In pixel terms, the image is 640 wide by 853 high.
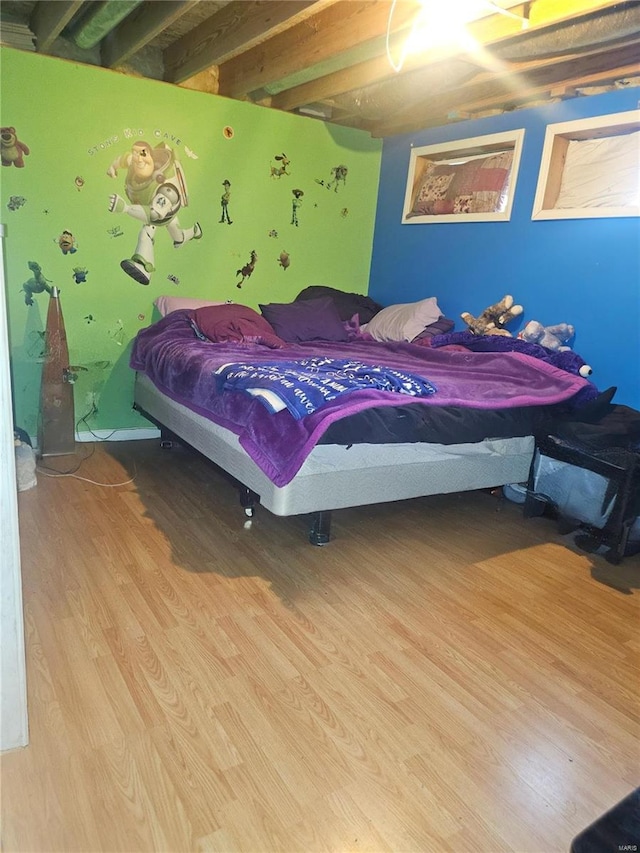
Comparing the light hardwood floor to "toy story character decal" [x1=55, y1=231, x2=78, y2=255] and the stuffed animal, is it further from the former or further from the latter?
"toy story character decal" [x1=55, y1=231, x2=78, y2=255]

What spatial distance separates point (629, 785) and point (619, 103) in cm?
297

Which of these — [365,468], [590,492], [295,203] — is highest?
[295,203]

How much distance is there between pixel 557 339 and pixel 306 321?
1505mm

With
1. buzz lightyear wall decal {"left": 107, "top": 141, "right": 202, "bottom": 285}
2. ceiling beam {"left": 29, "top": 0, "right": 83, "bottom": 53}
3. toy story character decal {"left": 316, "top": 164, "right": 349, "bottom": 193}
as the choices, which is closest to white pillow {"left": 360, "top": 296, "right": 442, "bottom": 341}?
toy story character decal {"left": 316, "top": 164, "right": 349, "bottom": 193}

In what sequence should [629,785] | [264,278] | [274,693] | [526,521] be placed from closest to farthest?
[629,785]
[274,693]
[526,521]
[264,278]

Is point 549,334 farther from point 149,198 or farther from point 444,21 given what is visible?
point 149,198

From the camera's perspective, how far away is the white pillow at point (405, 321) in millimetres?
3674

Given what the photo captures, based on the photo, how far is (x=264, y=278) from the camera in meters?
4.03

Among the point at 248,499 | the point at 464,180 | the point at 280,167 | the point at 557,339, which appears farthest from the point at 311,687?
the point at 280,167

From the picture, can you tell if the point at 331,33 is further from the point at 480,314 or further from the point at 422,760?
the point at 422,760

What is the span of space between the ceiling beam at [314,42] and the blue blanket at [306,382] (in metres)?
1.45

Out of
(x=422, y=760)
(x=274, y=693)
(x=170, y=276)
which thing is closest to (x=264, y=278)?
(x=170, y=276)

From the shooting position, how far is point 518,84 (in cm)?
319

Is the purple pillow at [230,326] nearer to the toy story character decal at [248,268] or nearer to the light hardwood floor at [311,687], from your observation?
the toy story character decal at [248,268]
